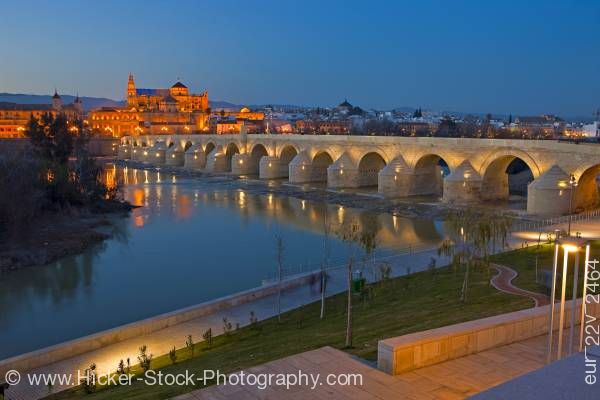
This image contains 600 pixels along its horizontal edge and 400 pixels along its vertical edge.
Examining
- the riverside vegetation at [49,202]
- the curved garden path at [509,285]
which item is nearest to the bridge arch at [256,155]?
the riverside vegetation at [49,202]

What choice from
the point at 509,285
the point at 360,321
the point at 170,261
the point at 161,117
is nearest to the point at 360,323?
the point at 360,321

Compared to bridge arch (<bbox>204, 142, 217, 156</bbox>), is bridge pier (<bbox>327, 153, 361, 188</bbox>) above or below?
below

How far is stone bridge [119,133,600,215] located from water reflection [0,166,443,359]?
4.02 m

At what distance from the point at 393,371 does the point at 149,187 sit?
106 ft

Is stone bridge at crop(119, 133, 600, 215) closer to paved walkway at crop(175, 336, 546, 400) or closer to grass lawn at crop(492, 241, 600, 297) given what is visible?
grass lawn at crop(492, 241, 600, 297)

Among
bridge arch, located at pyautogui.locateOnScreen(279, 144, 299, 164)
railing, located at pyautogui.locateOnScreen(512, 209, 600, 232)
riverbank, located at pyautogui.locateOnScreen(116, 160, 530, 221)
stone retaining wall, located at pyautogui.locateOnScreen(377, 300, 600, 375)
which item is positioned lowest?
riverbank, located at pyautogui.locateOnScreen(116, 160, 530, 221)

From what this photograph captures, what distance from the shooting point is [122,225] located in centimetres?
2220

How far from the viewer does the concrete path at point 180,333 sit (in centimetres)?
822

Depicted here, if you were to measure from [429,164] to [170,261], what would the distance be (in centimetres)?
1764

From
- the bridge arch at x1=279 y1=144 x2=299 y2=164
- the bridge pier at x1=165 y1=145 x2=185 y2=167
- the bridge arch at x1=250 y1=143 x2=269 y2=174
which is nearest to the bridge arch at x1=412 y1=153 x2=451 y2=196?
the bridge arch at x1=279 y1=144 x2=299 y2=164

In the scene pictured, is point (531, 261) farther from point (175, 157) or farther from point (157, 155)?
point (157, 155)

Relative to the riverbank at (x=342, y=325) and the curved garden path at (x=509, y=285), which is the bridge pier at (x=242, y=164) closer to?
the riverbank at (x=342, y=325)

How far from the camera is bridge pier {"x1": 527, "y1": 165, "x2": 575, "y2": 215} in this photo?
20422mm

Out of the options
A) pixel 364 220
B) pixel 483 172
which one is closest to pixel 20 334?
pixel 364 220
